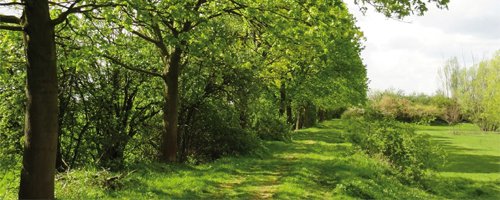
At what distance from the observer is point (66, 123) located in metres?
16.2

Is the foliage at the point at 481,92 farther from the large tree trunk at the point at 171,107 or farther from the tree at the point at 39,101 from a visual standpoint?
the tree at the point at 39,101

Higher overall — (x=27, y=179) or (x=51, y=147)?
(x=51, y=147)

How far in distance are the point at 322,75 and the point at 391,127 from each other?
1672 centimetres

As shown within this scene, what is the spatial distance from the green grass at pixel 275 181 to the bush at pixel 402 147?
764 mm

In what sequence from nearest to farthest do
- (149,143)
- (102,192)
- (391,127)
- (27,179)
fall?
(27,179) → (102,192) → (149,143) → (391,127)

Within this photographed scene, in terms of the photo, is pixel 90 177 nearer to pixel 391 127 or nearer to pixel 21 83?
pixel 21 83

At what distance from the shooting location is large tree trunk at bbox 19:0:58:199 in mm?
8383

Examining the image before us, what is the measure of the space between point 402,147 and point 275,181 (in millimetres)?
8346

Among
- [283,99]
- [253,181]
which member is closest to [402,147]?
[253,181]

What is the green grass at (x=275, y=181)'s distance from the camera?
1145 centimetres

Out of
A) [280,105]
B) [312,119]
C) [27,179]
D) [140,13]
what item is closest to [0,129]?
[27,179]

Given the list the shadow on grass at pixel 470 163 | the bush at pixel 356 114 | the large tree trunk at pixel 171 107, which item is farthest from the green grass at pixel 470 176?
the large tree trunk at pixel 171 107

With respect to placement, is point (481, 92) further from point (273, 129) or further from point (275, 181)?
point (275, 181)

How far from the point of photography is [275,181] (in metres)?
14.2
